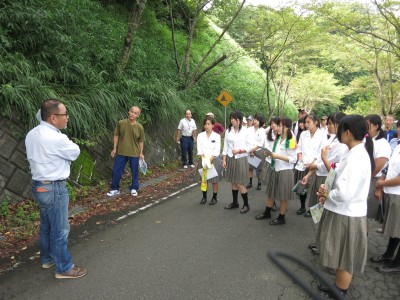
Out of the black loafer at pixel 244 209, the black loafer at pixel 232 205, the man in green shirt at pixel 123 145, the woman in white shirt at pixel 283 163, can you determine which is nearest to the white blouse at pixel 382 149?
the woman in white shirt at pixel 283 163

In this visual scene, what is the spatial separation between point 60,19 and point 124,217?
5962 millimetres

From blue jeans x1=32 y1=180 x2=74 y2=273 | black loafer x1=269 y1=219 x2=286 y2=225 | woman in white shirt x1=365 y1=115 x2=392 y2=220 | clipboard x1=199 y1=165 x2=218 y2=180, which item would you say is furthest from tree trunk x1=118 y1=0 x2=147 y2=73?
woman in white shirt x1=365 y1=115 x2=392 y2=220

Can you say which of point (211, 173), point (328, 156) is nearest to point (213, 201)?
point (211, 173)

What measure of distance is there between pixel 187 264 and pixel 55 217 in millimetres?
1714

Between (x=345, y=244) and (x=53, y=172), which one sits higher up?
(x=53, y=172)

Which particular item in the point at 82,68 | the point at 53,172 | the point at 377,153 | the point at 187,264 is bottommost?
the point at 187,264

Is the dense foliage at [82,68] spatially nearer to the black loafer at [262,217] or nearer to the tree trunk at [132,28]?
the tree trunk at [132,28]

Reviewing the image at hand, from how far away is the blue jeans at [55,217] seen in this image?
10.8 feet

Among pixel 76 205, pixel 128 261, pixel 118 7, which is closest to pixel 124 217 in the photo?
pixel 76 205

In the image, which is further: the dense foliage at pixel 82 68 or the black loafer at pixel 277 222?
the dense foliage at pixel 82 68

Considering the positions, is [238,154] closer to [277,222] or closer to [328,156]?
[277,222]

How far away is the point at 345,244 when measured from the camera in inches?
114

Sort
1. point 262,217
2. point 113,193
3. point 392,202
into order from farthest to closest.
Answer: point 113,193 < point 262,217 < point 392,202

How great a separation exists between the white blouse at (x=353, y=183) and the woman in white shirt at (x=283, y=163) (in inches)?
80.8
